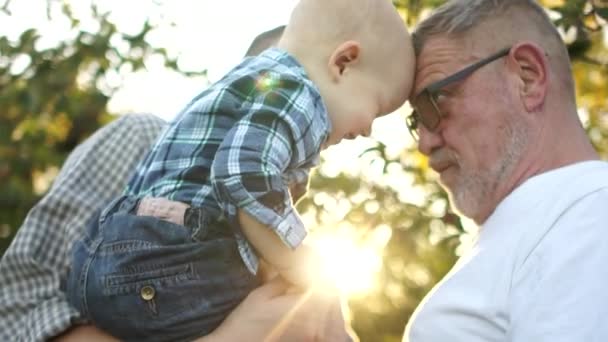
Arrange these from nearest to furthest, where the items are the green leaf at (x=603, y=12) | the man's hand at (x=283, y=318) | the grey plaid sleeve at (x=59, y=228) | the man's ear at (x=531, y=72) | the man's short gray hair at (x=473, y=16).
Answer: the man's hand at (x=283, y=318) → the grey plaid sleeve at (x=59, y=228) → the man's ear at (x=531, y=72) → the man's short gray hair at (x=473, y=16) → the green leaf at (x=603, y=12)

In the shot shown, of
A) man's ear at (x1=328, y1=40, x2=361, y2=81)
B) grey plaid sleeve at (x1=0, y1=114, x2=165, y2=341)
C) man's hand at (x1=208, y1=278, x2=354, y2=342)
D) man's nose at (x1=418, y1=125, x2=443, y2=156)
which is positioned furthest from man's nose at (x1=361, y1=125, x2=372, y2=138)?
grey plaid sleeve at (x1=0, y1=114, x2=165, y2=341)

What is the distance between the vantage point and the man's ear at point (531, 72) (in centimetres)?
351

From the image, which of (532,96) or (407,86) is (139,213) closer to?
(407,86)

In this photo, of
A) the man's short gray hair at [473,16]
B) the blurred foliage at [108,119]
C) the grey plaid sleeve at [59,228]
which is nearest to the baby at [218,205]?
the grey plaid sleeve at [59,228]

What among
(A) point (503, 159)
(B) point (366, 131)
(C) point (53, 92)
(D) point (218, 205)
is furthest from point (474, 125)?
(C) point (53, 92)

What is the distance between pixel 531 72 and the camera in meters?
3.53

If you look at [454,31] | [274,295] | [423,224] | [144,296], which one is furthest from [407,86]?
[423,224]

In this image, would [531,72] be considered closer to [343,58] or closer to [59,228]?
[343,58]

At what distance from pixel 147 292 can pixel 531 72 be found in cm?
138

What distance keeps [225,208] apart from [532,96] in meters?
1.21

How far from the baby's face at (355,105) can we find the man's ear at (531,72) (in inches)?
23.2

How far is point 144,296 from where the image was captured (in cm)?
279

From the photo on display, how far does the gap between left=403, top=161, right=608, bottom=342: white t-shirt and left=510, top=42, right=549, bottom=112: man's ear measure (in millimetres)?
259

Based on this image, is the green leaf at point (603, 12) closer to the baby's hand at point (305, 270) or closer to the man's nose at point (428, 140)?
Result: the man's nose at point (428, 140)
